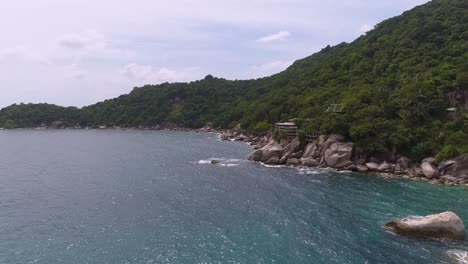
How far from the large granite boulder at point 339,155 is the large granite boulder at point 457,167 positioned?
15848 mm

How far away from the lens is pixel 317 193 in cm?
5272

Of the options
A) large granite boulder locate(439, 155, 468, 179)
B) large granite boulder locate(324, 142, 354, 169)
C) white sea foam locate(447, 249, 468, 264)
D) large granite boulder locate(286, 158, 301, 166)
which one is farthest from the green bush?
white sea foam locate(447, 249, 468, 264)

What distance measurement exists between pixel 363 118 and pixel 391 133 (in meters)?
7.25

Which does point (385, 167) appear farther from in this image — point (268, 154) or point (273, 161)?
point (268, 154)

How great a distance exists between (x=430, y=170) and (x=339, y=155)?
16068 millimetres

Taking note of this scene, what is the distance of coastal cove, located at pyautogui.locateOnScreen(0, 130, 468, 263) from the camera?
3316cm

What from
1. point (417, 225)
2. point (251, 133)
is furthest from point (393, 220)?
point (251, 133)

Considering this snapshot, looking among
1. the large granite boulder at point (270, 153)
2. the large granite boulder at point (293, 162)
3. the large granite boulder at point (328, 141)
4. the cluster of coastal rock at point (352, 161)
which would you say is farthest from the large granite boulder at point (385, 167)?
the large granite boulder at point (270, 153)

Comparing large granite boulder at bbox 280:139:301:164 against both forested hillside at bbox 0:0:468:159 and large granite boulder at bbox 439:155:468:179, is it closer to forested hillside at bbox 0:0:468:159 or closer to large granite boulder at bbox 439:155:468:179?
forested hillside at bbox 0:0:468:159

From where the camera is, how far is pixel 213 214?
144ft

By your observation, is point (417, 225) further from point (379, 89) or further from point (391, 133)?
point (379, 89)

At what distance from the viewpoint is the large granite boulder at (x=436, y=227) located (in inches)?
1390

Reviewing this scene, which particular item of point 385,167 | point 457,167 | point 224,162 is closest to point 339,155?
point 385,167

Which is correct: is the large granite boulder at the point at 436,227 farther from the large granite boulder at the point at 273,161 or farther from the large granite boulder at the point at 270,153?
the large granite boulder at the point at 270,153
